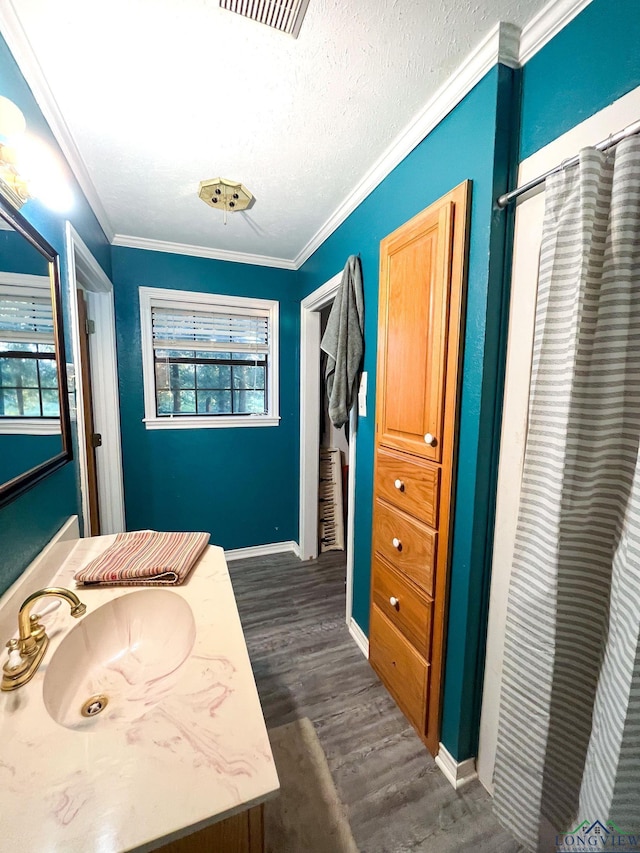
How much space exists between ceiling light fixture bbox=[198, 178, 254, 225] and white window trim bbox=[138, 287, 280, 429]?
745mm

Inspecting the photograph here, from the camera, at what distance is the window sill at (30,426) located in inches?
33.4

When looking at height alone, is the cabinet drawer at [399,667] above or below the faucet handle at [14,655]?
below

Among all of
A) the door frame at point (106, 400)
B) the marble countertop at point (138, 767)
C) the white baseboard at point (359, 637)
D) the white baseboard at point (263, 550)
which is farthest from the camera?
the white baseboard at point (263, 550)

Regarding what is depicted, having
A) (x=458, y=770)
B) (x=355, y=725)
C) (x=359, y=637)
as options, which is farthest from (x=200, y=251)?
(x=458, y=770)

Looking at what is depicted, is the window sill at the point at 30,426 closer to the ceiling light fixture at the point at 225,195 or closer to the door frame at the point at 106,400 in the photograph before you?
the door frame at the point at 106,400

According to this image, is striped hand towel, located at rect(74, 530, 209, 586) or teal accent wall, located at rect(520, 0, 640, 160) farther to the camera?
striped hand towel, located at rect(74, 530, 209, 586)

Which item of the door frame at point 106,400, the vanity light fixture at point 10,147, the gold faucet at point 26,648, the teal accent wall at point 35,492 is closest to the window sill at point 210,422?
the door frame at point 106,400

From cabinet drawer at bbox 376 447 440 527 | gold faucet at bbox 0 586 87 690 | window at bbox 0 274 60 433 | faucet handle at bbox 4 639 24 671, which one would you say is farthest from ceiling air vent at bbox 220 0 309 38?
faucet handle at bbox 4 639 24 671

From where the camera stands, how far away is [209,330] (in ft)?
8.25

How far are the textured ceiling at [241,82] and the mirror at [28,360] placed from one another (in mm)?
538

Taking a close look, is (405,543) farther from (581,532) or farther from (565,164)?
(565,164)

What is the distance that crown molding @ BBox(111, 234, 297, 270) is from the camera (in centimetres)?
220

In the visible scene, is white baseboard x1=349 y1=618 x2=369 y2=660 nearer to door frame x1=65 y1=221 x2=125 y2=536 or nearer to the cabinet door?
the cabinet door

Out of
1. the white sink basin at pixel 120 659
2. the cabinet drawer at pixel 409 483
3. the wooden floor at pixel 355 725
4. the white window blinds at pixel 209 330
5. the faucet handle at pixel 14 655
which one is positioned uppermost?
the white window blinds at pixel 209 330
